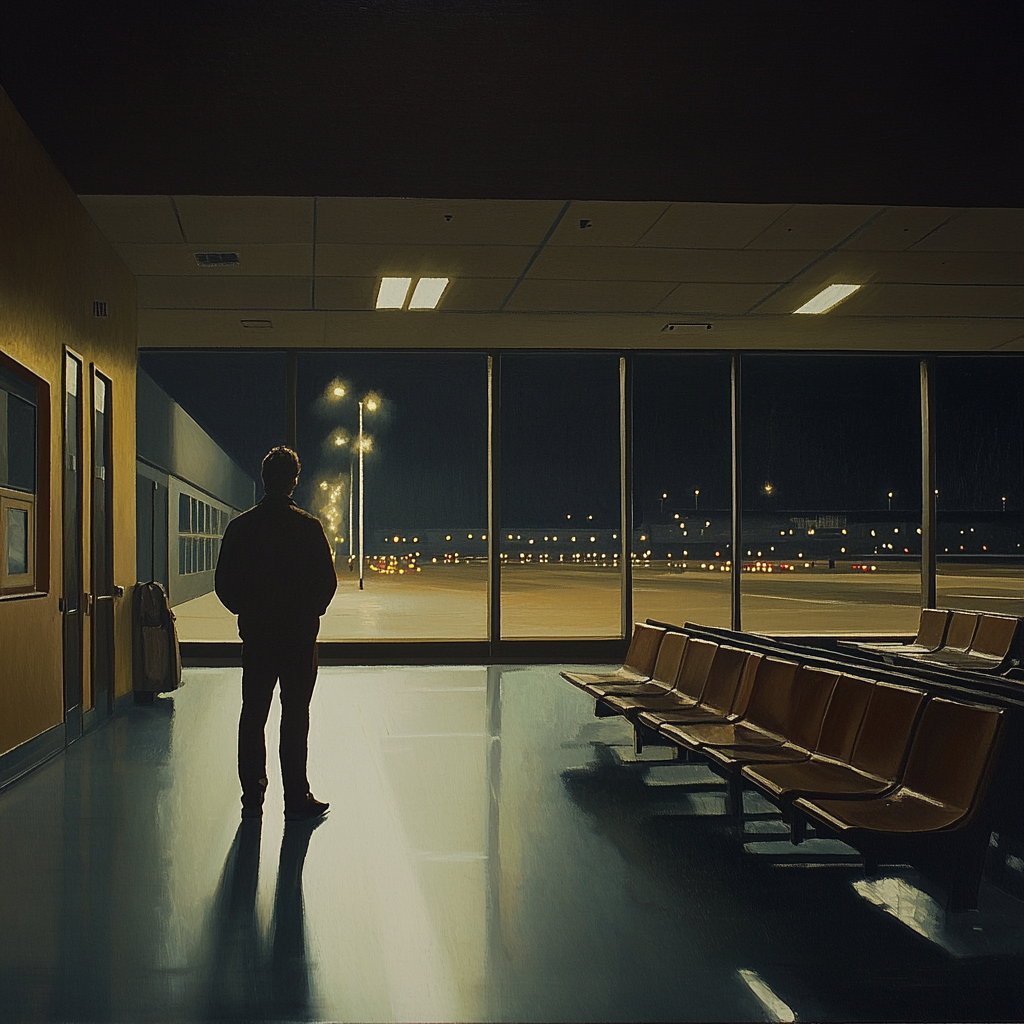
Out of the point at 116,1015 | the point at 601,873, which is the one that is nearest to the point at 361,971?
the point at 116,1015

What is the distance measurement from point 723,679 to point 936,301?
17.0ft

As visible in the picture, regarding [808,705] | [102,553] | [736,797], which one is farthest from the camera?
[102,553]

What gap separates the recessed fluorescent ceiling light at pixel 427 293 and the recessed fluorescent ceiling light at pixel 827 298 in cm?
300

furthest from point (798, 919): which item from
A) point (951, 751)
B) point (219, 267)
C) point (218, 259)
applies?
point (219, 267)

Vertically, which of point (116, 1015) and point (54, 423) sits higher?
point (54, 423)

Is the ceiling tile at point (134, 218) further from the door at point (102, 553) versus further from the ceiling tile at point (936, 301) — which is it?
the ceiling tile at point (936, 301)

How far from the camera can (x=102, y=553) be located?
7363 millimetres

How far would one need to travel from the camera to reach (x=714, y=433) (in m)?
11.8

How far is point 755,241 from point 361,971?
563 centimetres

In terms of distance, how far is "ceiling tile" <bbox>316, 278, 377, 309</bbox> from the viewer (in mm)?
8258

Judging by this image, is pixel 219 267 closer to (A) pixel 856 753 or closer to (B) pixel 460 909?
(B) pixel 460 909

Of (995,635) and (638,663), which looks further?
(995,635)

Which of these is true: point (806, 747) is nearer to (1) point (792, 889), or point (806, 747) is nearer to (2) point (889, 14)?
(1) point (792, 889)

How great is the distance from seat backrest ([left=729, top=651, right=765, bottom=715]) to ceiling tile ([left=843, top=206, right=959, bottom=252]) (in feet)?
9.73
